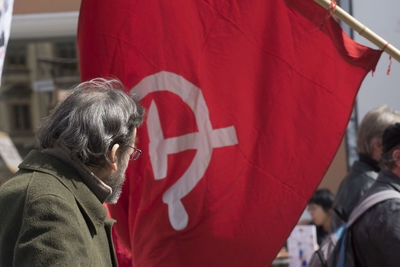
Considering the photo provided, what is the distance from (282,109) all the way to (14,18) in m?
5.14

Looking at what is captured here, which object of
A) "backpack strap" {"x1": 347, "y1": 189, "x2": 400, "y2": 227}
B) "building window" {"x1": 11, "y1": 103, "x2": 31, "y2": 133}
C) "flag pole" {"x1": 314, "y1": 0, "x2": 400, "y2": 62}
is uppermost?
"flag pole" {"x1": 314, "y1": 0, "x2": 400, "y2": 62}

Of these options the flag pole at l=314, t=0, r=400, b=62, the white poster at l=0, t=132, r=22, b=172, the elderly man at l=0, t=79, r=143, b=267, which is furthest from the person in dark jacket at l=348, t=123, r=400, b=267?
the white poster at l=0, t=132, r=22, b=172

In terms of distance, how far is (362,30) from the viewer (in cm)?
257

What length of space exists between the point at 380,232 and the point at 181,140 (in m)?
0.91

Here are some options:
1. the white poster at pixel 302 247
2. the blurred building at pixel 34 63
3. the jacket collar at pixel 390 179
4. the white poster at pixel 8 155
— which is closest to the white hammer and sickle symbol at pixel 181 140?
the jacket collar at pixel 390 179

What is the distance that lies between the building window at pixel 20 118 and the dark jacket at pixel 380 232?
18.4 ft

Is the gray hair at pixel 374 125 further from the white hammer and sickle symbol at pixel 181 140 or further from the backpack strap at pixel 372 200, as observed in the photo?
the white hammer and sickle symbol at pixel 181 140

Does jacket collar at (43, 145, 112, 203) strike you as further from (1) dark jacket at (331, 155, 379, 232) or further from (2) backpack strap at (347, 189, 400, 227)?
(1) dark jacket at (331, 155, 379, 232)

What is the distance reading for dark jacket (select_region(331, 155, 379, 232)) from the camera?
3.61 metres

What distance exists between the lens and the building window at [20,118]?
774cm

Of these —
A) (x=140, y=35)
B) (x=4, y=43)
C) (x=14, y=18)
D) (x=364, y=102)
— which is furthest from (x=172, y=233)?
(x=14, y=18)

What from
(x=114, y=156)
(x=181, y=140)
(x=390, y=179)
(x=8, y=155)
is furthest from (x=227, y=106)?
(x=8, y=155)

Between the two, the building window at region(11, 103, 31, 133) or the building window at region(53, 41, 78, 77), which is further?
the building window at region(11, 103, 31, 133)

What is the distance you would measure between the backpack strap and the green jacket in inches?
50.7
